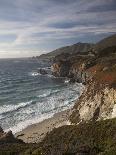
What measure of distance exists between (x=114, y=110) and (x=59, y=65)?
235 feet

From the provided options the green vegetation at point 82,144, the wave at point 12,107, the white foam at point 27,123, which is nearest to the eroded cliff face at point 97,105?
the white foam at point 27,123

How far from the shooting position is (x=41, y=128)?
1469 inches

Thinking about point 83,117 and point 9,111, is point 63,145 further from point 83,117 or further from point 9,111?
point 9,111

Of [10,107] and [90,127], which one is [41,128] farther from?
[90,127]

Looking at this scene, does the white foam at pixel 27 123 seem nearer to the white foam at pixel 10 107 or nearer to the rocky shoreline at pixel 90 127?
the rocky shoreline at pixel 90 127

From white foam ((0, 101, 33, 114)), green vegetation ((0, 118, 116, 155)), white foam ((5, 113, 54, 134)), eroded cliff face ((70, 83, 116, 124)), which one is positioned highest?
green vegetation ((0, 118, 116, 155))

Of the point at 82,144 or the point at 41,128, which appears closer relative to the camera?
the point at 82,144

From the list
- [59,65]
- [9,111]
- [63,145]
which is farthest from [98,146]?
[59,65]

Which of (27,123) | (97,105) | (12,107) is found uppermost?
(97,105)

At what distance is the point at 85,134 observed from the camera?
667 inches

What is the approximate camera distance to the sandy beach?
111 feet

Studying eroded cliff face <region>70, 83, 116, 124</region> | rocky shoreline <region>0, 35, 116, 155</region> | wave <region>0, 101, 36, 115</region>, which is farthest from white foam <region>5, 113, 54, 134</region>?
wave <region>0, 101, 36, 115</region>

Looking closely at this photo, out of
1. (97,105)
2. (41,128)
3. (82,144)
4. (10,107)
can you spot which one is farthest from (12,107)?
(82,144)

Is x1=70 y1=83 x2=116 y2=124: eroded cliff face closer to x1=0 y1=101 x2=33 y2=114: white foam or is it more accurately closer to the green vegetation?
the green vegetation
